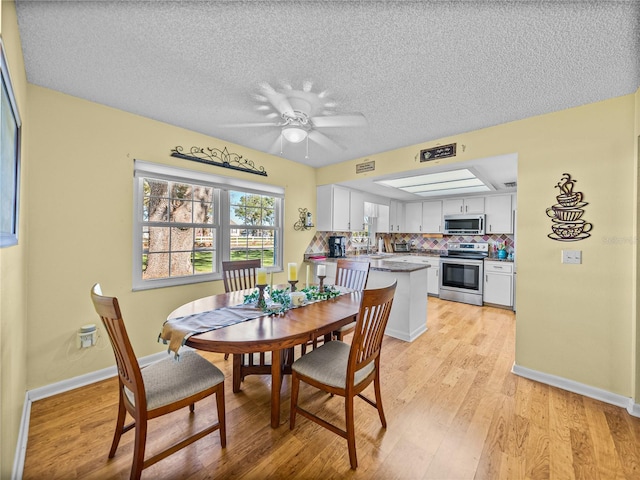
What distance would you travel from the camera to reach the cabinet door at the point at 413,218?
5812 mm

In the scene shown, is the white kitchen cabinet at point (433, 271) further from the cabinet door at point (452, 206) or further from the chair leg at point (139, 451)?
the chair leg at point (139, 451)

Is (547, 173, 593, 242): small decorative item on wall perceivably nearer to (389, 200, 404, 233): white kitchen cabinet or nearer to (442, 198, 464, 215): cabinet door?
(442, 198, 464, 215): cabinet door

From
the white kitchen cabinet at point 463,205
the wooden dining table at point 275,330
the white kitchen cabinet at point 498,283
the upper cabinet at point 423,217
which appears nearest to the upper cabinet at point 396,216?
the upper cabinet at point 423,217

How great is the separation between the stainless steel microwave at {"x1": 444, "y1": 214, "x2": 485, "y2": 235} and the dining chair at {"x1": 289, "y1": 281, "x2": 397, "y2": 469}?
4186mm

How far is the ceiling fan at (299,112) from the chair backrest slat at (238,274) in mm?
1363

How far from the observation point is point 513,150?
2508mm

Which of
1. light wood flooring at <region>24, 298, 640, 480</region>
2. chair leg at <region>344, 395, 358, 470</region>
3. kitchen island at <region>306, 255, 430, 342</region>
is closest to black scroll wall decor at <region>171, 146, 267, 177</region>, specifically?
kitchen island at <region>306, 255, 430, 342</region>

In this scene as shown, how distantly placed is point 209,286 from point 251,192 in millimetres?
1290

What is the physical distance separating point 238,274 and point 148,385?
142 centimetres

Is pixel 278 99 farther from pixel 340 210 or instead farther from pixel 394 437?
pixel 394 437

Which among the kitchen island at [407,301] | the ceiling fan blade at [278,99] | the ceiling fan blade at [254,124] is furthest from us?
the kitchen island at [407,301]

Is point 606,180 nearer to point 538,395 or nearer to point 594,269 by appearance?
point 594,269

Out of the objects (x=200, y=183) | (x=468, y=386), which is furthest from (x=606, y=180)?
(x=200, y=183)

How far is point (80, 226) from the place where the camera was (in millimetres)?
2219
